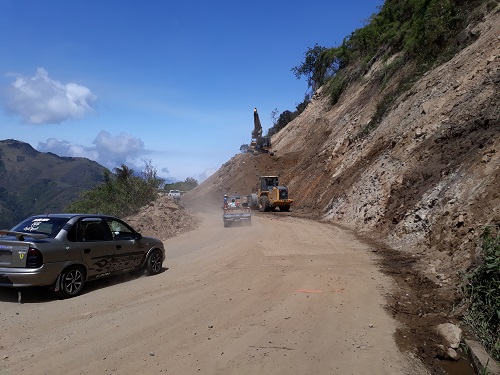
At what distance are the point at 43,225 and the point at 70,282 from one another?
4.26 feet

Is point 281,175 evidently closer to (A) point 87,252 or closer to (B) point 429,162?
(B) point 429,162

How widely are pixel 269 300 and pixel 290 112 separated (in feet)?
224

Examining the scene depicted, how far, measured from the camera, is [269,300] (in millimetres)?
7211

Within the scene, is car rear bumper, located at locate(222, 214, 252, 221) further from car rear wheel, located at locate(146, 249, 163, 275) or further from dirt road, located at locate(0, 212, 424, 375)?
car rear wheel, located at locate(146, 249, 163, 275)

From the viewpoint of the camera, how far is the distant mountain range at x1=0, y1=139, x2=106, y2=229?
341ft

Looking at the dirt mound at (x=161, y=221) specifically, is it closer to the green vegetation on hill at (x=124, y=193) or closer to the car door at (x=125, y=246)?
the green vegetation on hill at (x=124, y=193)

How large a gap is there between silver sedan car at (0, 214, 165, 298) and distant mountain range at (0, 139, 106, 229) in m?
87.3

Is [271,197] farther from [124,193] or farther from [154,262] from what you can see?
[154,262]

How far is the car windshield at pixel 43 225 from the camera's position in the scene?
308 inches

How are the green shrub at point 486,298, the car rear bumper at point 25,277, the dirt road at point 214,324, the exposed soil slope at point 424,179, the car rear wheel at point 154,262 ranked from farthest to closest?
the car rear wheel at point 154,262 < the exposed soil slope at point 424,179 < the car rear bumper at point 25,277 < the green shrub at point 486,298 < the dirt road at point 214,324

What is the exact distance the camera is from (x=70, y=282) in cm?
757

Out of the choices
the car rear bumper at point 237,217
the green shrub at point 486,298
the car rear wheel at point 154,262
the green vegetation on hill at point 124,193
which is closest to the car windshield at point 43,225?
the car rear wheel at point 154,262

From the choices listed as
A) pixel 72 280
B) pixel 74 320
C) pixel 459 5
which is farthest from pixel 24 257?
pixel 459 5

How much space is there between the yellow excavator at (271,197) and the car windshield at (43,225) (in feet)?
69.0
